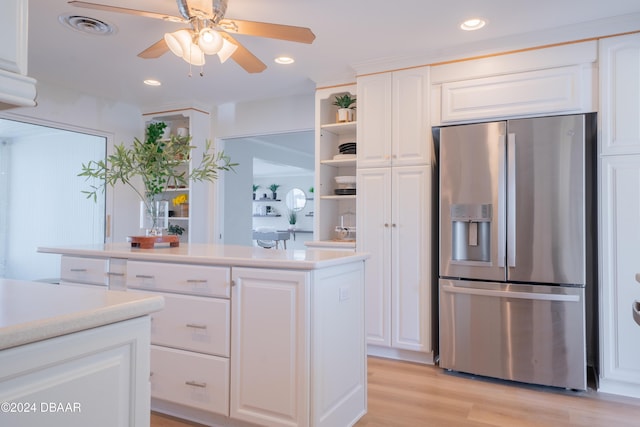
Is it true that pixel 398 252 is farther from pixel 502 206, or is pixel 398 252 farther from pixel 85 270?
pixel 85 270

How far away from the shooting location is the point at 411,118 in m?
3.34

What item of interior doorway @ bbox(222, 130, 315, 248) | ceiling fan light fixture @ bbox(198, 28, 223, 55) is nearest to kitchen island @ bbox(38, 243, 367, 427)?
ceiling fan light fixture @ bbox(198, 28, 223, 55)

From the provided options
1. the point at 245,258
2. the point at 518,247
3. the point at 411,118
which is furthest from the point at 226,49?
the point at 518,247

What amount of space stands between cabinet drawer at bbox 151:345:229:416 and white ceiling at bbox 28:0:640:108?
2.02 m

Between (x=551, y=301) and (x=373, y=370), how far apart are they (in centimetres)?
132

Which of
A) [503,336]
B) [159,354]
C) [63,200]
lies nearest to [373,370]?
[503,336]

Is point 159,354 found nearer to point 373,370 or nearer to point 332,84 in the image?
point 373,370

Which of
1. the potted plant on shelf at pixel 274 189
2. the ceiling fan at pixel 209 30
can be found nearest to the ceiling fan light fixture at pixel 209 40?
the ceiling fan at pixel 209 30

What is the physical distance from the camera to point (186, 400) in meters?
2.20

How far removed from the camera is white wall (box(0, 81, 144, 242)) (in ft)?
13.3

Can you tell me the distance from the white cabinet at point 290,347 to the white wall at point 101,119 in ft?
10.7

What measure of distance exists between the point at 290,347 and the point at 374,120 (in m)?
2.15

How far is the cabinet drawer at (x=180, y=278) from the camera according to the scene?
2.11 meters

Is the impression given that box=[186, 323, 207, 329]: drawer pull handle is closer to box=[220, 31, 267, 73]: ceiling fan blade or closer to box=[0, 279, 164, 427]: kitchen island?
box=[0, 279, 164, 427]: kitchen island
